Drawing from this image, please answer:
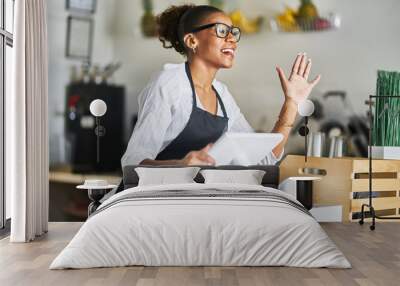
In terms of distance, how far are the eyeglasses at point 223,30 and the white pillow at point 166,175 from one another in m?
1.56

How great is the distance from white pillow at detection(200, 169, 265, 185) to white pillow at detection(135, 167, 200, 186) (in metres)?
0.19

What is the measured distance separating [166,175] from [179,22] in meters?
1.80

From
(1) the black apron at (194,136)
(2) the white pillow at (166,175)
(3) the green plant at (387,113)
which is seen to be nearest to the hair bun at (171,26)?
(1) the black apron at (194,136)

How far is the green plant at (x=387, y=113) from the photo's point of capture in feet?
22.5

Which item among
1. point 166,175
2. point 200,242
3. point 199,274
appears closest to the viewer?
point 199,274

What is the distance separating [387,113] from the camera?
688 cm

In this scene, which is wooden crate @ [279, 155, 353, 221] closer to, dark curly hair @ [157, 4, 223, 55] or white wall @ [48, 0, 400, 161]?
white wall @ [48, 0, 400, 161]

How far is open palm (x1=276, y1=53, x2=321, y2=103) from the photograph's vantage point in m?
6.88

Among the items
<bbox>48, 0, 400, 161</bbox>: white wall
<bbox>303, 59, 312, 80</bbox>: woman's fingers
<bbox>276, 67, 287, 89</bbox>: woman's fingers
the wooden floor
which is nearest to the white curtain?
the wooden floor

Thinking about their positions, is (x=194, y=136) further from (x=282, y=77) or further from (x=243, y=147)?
(x=282, y=77)

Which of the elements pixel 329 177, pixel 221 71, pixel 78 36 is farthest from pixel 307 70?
pixel 78 36

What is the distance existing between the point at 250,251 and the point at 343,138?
119 inches

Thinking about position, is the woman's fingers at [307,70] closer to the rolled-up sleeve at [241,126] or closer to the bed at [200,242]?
the rolled-up sleeve at [241,126]

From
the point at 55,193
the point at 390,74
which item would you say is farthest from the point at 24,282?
the point at 390,74
